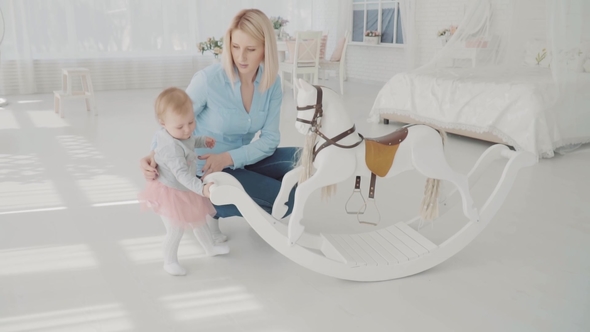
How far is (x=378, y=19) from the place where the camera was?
26.6ft

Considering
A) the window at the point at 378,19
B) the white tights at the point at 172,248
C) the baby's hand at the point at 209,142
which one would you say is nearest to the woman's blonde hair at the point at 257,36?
the baby's hand at the point at 209,142

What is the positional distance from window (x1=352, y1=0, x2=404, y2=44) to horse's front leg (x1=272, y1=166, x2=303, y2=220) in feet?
20.1

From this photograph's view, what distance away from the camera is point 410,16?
645cm

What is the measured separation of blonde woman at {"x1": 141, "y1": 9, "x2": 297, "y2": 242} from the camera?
2.14 metres

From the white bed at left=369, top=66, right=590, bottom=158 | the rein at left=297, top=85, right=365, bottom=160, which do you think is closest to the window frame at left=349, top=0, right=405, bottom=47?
the white bed at left=369, top=66, right=590, bottom=158

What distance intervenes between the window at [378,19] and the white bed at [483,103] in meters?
2.92

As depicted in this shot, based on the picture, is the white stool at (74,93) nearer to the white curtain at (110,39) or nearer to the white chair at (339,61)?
the white curtain at (110,39)

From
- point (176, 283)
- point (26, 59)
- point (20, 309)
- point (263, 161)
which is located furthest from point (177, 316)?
point (26, 59)

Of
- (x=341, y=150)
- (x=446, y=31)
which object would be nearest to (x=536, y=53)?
(x=446, y=31)

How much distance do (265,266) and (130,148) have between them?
2.33 meters

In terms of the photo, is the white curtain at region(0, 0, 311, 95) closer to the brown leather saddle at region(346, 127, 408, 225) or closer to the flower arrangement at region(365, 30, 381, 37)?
the flower arrangement at region(365, 30, 381, 37)

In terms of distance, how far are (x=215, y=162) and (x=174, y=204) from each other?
0.26 meters

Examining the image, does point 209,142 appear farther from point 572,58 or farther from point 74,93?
point 74,93

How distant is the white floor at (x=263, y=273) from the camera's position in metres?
1.80
